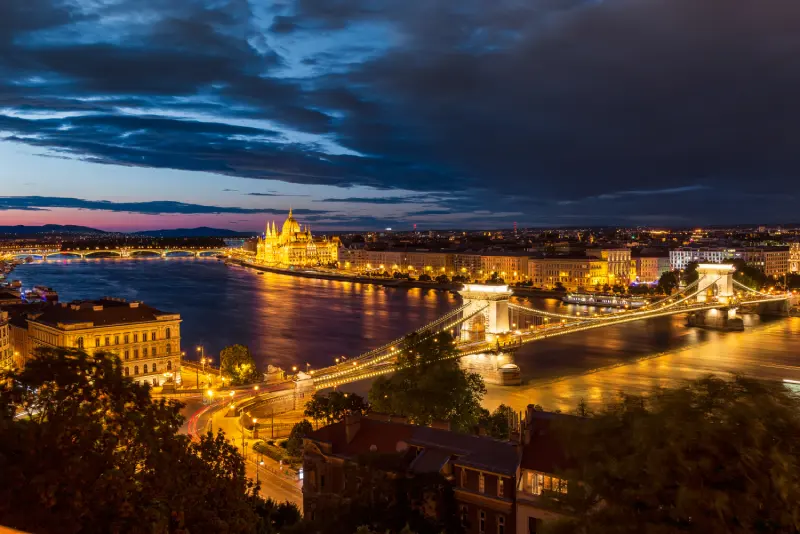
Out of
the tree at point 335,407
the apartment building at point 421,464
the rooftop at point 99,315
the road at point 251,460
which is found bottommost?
the road at point 251,460

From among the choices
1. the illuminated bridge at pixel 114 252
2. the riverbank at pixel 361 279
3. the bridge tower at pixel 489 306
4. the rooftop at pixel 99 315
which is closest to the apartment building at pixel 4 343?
the rooftop at pixel 99 315

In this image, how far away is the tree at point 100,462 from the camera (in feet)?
10.2

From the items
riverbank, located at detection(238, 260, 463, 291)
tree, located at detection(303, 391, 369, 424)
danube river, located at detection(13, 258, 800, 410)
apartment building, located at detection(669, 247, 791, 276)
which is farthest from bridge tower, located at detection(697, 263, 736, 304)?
tree, located at detection(303, 391, 369, 424)

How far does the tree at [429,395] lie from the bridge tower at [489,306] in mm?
9271

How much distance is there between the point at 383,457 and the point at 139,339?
35.5 ft

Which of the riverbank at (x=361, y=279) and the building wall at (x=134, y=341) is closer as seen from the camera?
the building wall at (x=134, y=341)

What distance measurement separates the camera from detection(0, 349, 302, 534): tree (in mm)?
3119

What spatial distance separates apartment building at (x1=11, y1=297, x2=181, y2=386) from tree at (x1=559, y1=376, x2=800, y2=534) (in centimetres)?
1323

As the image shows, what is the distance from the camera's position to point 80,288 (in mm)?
42312

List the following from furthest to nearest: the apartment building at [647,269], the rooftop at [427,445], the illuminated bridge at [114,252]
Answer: the illuminated bridge at [114,252], the apartment building at [647,269], the rooftop at [427,445]

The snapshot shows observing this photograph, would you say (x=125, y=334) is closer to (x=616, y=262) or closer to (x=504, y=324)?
(x=504, y=324)

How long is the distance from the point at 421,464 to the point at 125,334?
35.7ft

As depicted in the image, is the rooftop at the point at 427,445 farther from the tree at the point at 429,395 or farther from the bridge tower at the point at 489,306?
the bridge tower at the point at 489,306

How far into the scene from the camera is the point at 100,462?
3396 millimetres
